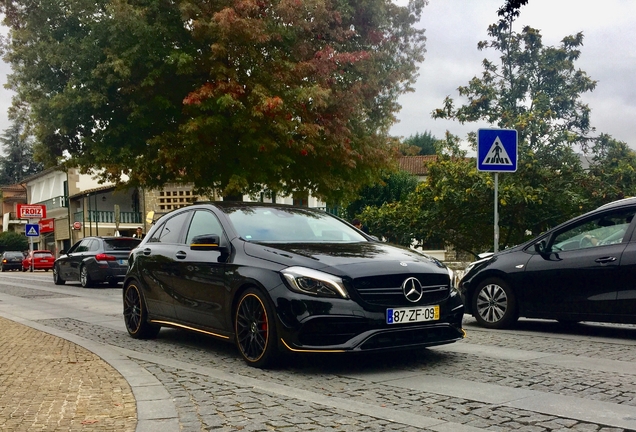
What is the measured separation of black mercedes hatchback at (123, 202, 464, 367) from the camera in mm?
6043

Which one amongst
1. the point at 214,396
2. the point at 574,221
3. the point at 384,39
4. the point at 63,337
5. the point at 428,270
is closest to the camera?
the point at 214,396

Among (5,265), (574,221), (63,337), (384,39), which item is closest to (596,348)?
(574,221)

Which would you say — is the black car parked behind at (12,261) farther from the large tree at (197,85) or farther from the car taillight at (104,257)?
the car taillight at (104,257)

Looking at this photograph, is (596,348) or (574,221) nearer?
(596,348)

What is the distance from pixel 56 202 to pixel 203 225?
60893 millimetres

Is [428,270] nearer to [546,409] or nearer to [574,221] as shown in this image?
[546,409]

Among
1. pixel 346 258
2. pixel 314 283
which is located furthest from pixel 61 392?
pixel 346 258

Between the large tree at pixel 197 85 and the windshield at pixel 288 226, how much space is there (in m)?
11.3

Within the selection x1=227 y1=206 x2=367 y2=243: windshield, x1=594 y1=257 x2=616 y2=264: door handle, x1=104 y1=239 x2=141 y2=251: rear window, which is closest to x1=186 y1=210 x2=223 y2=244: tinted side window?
x1=227 y1=206 x2=367 y2=243: windshield

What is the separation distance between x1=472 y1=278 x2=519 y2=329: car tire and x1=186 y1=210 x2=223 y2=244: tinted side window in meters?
3.80

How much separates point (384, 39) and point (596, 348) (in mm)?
16788

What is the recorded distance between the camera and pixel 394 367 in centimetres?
655

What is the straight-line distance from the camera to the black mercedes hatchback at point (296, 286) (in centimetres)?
604

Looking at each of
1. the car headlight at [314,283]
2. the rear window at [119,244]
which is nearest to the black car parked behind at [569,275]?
the car headlight at [314,283]
